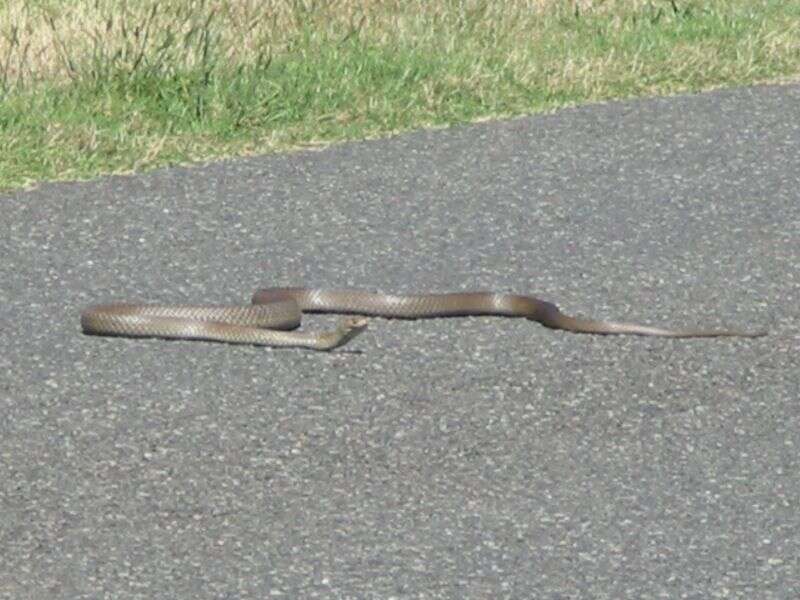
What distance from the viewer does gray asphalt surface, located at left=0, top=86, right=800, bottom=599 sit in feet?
16.2

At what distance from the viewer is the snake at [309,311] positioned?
6617 mm

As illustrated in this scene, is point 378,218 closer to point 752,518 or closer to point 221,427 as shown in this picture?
point 221,427

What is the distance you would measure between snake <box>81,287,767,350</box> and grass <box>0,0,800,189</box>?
5.95 ft

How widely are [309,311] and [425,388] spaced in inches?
37.9

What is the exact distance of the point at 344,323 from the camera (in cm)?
657

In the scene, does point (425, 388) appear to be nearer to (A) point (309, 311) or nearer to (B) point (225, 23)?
(A) point (309, 311)

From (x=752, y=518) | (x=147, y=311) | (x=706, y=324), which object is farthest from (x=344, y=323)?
(x=752, y=518)

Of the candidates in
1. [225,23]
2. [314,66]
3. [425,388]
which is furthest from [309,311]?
[225,23]

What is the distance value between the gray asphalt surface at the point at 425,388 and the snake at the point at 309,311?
0.20 feet

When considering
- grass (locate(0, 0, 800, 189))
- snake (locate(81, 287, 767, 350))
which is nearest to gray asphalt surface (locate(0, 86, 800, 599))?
snake (locate(81, 287, 767, 350))

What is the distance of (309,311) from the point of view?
7070 millimetres

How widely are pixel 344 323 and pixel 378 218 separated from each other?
1.56m

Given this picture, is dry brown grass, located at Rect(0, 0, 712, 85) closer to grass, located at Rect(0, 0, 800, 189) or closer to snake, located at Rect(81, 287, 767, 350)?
grass, located at Rect(0, 0, 800, 189)

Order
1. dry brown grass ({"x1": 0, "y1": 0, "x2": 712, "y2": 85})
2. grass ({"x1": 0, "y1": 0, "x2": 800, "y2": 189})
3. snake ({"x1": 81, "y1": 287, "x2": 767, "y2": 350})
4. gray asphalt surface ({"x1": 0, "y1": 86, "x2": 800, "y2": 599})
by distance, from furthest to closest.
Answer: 1. dry brown grass ({"x1": 0, "y1": 0, "x2": 712, "y2": 85})
2. grass ({"x1": 0, "y1": 0, "x2": 800, "y2": 189})
3. snake ({"x1": 81, "y1": 287, "x2": 767, "y2": 350})
4. gray asphalt surface ({"x1": 0, "y1": 86, "x2": 800, "y2": 599})
